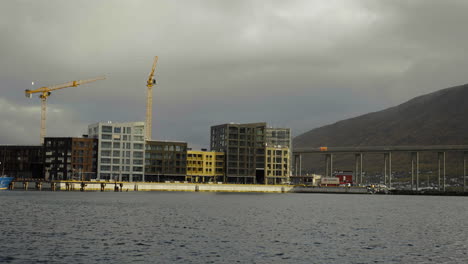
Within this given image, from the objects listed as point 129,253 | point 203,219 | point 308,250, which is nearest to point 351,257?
point 308,250

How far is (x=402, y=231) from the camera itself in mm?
89562

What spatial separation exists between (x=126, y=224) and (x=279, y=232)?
2457 centimetres

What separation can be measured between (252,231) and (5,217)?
143 feet

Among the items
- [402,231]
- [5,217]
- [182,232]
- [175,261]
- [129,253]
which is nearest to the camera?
[175,261]

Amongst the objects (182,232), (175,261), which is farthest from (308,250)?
(182,232)

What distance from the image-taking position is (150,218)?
105250 millimetres

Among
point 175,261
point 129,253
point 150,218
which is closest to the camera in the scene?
point 175,261

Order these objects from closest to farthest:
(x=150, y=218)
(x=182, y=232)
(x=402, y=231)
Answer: (x=182, y=232)
(x=402, y=231)
(x=150, y=218)

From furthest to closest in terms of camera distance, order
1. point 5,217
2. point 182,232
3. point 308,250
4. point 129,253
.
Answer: point 5,217 → point 182,232 → point 308,250 → point 129,253

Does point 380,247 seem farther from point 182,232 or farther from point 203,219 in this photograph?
point 203,219

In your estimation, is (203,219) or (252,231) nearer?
(252,231)

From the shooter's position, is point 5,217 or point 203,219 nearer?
point 5,217

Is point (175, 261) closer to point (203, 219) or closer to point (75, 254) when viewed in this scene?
point (75, 254)

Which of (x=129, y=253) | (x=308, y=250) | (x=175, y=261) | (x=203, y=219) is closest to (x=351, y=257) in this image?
(x=308, y=250)
